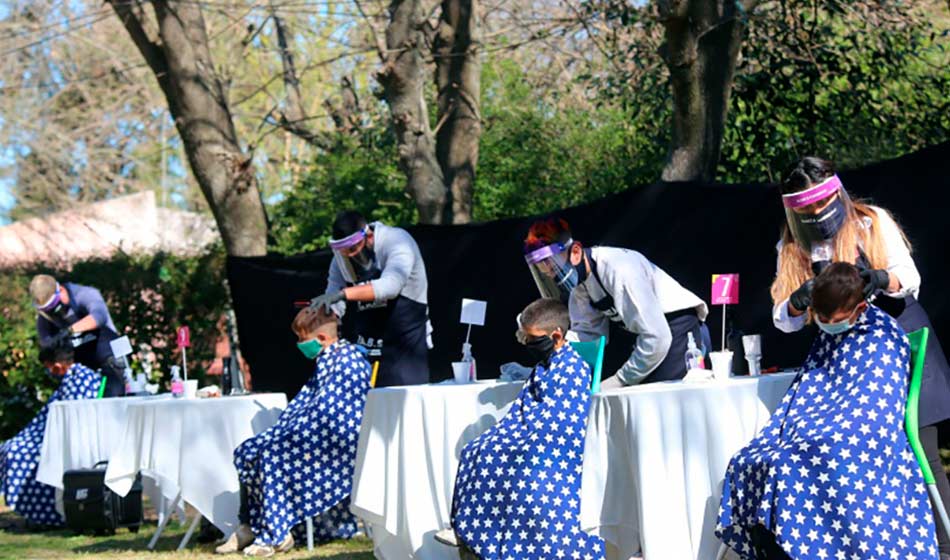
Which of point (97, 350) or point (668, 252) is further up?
point (668, 252)

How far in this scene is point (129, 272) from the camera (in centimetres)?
1276

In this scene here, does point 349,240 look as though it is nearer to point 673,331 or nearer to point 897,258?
point 673,331

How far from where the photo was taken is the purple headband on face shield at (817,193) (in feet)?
14.2

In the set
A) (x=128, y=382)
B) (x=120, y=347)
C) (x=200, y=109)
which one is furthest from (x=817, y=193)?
(x=200, y=109)

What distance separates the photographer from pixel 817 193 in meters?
4.32

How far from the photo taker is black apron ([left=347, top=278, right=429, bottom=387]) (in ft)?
21.5

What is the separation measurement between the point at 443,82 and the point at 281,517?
540 centimetres

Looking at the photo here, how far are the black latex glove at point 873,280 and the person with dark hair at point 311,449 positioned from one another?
298 centimetres

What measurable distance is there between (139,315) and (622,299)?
27.1 ft

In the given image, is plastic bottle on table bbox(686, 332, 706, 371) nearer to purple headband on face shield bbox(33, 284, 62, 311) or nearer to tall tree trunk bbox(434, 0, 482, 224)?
purple headband on face shield bbox(33, 284, 62, 311)

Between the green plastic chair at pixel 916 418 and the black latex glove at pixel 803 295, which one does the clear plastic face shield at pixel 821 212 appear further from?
the green plastic chair at pixel 916 418

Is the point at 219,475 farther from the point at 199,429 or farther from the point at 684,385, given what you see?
the point at 684,385

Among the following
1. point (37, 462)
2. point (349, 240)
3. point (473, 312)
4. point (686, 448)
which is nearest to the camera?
point (686, 448)

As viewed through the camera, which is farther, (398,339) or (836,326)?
(398,339)
